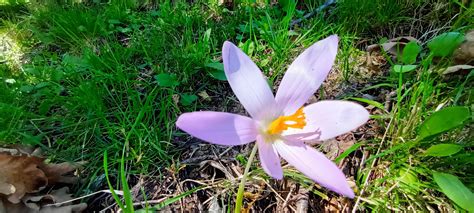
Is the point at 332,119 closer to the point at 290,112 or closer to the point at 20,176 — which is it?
the point at 290,112

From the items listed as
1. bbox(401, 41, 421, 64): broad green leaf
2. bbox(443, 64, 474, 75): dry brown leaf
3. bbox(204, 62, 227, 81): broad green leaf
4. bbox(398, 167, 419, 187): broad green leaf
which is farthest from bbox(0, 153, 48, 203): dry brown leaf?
bbox(443, 64, 474, 75): dry brown leaf

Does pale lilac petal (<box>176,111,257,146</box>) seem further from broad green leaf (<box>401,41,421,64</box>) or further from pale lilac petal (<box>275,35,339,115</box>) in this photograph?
broad green leaf (<box>401,41,421,64</box>)

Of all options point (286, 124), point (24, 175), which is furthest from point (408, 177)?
point (24, 175)

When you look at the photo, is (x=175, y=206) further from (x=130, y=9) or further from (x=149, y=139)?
(x=130, y=9)

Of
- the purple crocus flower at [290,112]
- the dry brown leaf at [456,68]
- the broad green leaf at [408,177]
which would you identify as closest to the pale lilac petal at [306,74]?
the purple crocus flower at [290,112]

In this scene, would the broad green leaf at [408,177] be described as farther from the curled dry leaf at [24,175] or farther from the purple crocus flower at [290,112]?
the curled dry leaf at [24,175]

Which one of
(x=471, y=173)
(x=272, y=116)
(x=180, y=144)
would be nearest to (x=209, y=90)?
(x=180, y=144)
